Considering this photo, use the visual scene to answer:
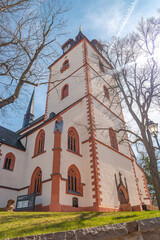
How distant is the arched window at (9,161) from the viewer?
1503 centimetres

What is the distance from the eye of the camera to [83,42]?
77.8 ft

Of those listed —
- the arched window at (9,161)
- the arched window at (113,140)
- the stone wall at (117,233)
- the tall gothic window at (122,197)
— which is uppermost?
the arched window at (113,140)

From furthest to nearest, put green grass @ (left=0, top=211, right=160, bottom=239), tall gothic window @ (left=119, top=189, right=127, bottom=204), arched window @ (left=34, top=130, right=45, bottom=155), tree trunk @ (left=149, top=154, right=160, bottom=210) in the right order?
1. arched window @ (left=34, top=130, right=45, bottom=155)
2. tall gothic window @ (left=119, top=189, right=127, bottom=204)
3. tree trunk @ (left=149, top=154, right=160, bottom=210)
4. green grass @ (left=0, top=211, right=160, bottom=239)

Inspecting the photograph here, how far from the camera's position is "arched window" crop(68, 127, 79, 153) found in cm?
1381

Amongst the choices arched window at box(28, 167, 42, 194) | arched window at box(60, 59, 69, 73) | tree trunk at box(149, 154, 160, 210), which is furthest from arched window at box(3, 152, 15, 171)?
arched window at box(60, 59, 69, 73)

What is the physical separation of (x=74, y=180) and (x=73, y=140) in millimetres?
3311

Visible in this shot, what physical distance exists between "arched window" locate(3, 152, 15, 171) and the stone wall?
44.9ft

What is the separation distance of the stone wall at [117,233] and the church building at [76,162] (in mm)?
7535

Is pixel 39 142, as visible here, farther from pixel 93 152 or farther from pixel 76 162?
pixel 93 152

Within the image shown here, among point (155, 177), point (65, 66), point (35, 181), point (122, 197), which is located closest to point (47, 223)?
point (155, 177)

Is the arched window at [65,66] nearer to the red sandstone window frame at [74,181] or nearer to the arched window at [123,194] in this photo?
the red sandstone window frame at [74,181]

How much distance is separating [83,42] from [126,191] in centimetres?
1943

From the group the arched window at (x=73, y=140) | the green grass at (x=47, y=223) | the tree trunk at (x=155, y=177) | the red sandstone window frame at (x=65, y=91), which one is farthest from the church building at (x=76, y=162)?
the green grass at (x=47, y=223)

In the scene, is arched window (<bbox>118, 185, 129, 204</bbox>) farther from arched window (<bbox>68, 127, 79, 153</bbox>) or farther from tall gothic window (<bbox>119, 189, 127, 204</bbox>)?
arched window (<bbox>68, 127, 79, 153</bbox>)
